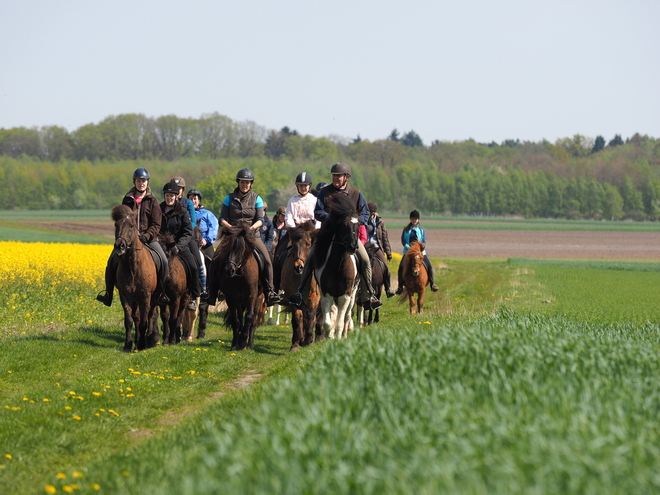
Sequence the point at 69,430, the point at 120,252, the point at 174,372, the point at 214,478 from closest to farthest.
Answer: the point at 214,478 < the point at 69,430 < the point at 174,372 < the point at 120,252

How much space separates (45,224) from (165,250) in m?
68.3

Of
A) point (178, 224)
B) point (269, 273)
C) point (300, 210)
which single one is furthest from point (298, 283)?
point (178, 224)

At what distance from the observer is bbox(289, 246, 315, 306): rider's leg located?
13082 mm

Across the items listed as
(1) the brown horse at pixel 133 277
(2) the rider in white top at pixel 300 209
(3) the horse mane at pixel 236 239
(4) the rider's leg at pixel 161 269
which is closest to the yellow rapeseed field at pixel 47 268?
(4) the rider's leg at pixel 161 269

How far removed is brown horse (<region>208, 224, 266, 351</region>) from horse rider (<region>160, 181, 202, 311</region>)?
0.62 metres

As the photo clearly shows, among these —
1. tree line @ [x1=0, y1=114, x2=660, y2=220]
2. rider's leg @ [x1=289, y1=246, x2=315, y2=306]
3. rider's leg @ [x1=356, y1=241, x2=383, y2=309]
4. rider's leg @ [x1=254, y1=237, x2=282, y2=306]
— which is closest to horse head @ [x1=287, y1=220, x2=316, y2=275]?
rider's leg @ [x1=289, y1=246, x2=315, y2=306]

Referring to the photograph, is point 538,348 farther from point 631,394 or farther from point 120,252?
point 120,252

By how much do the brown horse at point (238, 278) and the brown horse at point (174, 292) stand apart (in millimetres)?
651

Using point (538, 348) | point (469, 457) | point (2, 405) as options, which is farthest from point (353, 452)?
point (2, 405)

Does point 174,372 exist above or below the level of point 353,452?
below

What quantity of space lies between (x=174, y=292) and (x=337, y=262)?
3510mm

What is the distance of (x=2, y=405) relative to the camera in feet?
28.3

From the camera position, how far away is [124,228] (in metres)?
12.7

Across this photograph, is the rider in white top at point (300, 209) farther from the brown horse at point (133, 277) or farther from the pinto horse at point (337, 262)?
the brown horse at point (133, 277)
